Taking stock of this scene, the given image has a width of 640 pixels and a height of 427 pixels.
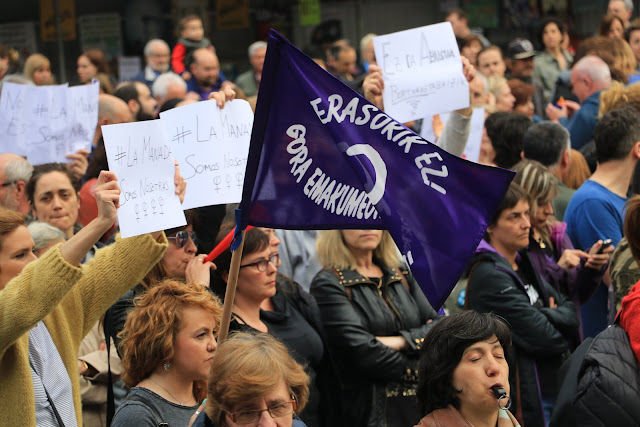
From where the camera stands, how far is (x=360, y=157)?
3561 mm

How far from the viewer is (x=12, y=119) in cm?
668

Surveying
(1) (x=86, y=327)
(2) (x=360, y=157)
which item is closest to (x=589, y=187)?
(2) (x=360, y=157)

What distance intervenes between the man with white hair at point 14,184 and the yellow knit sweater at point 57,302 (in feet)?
6.43

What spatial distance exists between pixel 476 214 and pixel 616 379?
88cm

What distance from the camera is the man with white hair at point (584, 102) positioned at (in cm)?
809

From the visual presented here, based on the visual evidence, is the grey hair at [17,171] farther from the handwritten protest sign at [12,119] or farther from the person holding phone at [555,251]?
the person holding phone at [555,251]

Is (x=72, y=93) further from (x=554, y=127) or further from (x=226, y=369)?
(x=226, y=369)

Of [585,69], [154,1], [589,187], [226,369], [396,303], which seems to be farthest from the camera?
[154,1]

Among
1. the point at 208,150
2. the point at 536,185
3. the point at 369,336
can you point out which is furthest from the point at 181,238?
the point at 536,185

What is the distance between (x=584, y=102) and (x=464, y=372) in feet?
17.3

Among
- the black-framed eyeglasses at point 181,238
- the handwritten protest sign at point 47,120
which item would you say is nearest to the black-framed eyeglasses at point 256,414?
the black-framed eyeglasses at point 181,238

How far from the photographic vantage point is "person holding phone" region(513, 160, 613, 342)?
18.4ft

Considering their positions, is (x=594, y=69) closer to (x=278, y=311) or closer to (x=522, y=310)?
(x=522, y=310)

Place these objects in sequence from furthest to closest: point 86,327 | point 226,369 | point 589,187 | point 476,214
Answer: point 589,187 → point 86,327 → point 476,214 → point 226,369
